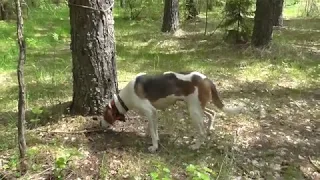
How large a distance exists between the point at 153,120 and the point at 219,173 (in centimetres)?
104

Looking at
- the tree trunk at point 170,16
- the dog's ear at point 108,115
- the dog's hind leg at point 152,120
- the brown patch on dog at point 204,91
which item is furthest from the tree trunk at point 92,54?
the tree trunk at point 170,16

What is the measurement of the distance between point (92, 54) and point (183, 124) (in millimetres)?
1698

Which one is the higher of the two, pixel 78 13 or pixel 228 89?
pixel 78 13

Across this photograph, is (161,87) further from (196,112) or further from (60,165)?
(60,165)

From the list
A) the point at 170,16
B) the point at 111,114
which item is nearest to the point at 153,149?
the point at 111,114

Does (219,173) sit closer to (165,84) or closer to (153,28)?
(165,84)

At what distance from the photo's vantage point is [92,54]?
5.55m

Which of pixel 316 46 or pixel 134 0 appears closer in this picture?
pixel 316 46

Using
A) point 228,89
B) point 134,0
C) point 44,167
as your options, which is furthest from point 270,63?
point 134,0

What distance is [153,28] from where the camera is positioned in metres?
14.6

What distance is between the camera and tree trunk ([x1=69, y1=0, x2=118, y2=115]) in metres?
5.45

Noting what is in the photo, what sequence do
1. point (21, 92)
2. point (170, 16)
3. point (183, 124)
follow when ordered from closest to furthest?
point (21, 92) < point (183, 124) < point (170, 16)

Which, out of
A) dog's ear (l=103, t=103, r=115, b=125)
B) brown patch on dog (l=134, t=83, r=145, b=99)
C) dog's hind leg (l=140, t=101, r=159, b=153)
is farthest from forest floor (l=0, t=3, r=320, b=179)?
brown patch on dog (l=134, t=83, r=145, b=99)

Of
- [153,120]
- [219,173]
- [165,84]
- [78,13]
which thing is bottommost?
[219,173]
